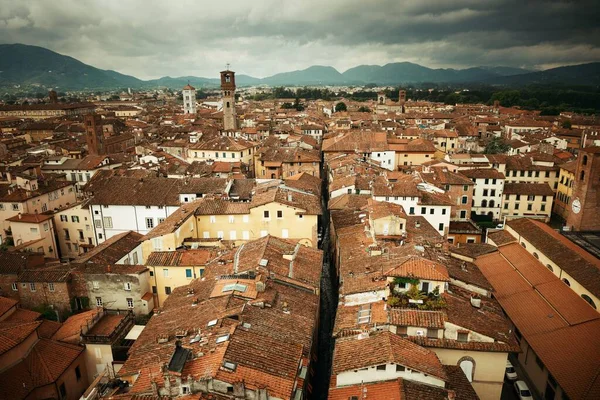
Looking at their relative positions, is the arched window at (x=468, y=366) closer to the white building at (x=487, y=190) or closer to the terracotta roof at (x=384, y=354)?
the terracotta roof at (x=384, y=354)

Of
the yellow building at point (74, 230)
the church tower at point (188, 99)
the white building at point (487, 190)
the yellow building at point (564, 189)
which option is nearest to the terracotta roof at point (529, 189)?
the white building at point (487, 190)

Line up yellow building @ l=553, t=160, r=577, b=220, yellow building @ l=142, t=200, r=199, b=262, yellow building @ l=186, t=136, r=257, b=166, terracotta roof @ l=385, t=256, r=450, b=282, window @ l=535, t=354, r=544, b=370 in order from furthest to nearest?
yellow building @ l=186, t=136, r=257, b=166
yellow building @ l=553, t=160, r=577, b=220
yellow building @ l=142, t=200, r=199, b=262
window @ l=535, t=354, r=544, b=370
terracotta roof @ l=385, t=256, r=450, b=282

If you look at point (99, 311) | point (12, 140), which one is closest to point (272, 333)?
point (99, 311)

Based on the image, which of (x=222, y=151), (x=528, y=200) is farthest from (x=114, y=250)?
(x=528, y=200)

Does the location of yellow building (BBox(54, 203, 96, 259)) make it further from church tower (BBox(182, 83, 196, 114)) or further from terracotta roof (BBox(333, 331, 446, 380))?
church tower (BBox(182, 83, 196, 114))

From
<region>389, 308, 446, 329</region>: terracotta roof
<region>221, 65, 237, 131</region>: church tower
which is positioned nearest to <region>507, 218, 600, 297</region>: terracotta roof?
<region>389, 308, 446, 329</region>: terracotta roof

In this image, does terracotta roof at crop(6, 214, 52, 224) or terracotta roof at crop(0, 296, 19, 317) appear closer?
terracotta roof at crop(0, 296, 19, 317)

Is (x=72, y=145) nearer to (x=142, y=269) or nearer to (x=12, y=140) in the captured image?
(x=12, y=140)
